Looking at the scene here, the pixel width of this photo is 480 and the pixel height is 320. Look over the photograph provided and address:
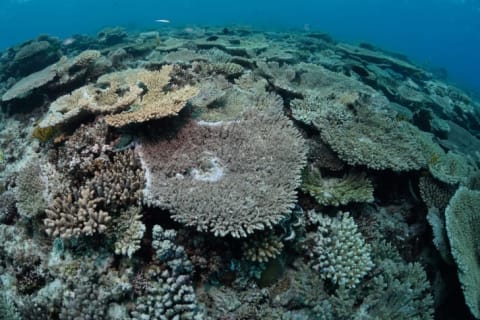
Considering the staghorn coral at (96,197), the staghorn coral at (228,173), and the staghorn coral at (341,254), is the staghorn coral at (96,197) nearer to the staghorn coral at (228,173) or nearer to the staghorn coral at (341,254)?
the staghorn coral at (228,173)

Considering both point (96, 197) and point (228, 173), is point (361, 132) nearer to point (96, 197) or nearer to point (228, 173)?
point (228, 173)

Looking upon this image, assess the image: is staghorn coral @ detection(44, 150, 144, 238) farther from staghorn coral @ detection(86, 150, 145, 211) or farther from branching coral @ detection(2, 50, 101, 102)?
branching coral @ detection(2, 50, 101, 102)

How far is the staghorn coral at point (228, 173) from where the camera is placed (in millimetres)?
3791

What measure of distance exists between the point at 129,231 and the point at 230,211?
1307mm

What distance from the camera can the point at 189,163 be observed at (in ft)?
14.7

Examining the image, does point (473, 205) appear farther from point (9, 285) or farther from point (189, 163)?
point (9, 285)

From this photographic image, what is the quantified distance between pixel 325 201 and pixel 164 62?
18.4 feet

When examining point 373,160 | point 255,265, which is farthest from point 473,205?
point 255,265

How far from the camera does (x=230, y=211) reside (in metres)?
3.79

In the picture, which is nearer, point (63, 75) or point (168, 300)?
point (168, 300)

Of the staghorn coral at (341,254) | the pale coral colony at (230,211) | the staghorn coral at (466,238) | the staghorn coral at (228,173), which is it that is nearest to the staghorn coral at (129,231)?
the pale coral colony at (230,211)

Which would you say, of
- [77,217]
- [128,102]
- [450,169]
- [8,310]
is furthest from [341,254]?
[8,310]

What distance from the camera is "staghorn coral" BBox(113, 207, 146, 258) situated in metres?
3.79

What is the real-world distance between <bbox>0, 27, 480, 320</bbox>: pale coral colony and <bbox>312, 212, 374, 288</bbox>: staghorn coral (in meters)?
0.02
